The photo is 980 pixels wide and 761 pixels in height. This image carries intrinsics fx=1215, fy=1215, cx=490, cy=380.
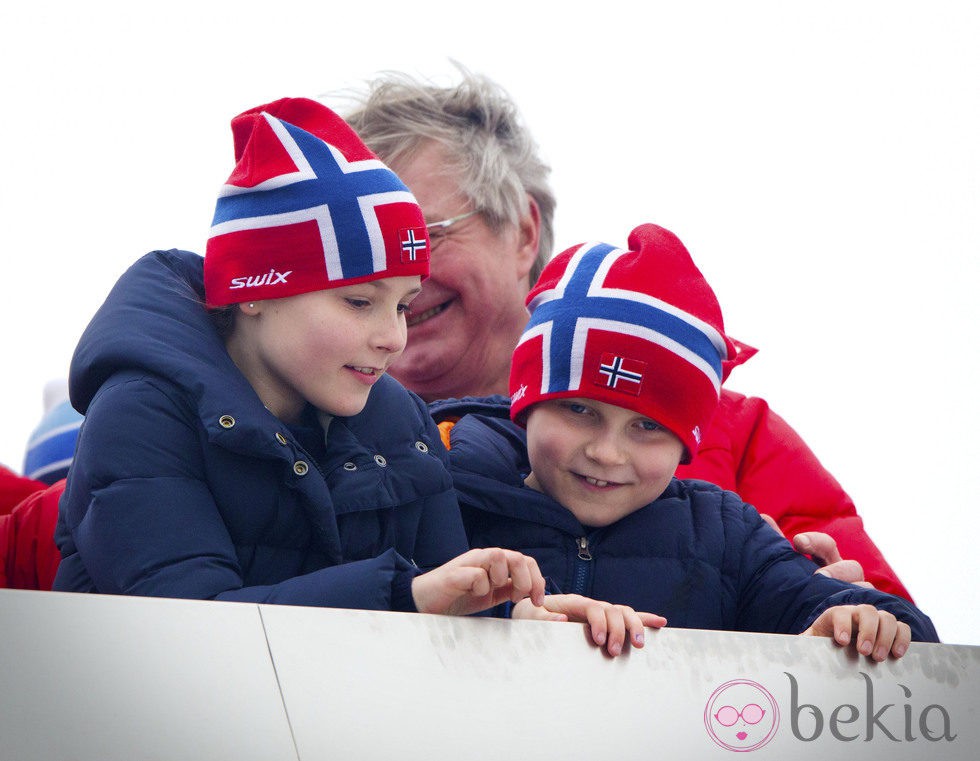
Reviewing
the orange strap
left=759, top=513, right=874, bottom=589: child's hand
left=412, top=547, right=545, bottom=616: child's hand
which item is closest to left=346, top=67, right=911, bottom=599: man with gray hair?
the orange strap

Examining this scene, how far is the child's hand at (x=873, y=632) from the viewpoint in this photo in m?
0.89

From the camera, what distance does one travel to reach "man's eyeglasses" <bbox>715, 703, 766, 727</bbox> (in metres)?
0.79

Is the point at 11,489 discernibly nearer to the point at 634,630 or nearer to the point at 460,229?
the point at 460,229

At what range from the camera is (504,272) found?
2012 mm

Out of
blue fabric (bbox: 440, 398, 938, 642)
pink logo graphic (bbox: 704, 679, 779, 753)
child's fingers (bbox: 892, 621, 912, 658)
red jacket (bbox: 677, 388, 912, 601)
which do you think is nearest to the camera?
pink logo graphic (bbox: 704, 679, 779, 753)

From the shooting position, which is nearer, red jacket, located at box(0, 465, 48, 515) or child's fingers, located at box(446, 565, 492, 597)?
child's fingers, located at box(446, 565, 492, 597)

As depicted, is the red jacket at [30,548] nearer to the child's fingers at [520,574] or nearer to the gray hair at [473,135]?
the child's fingers at [520,574]

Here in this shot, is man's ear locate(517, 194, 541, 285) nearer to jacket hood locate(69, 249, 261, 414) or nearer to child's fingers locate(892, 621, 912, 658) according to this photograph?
jacket hood locate(69, 249, 261, 414)

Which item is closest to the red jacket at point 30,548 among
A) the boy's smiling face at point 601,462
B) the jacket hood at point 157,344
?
the jacket hood at point 157,344

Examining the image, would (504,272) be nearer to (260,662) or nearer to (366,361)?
(366,361)

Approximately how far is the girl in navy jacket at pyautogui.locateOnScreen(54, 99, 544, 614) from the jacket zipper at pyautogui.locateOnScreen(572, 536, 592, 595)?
0.41ft

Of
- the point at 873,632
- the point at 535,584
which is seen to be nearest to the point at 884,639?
the point at 873,632

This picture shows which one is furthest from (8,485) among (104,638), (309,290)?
(104,638)

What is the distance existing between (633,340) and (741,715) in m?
0.56
